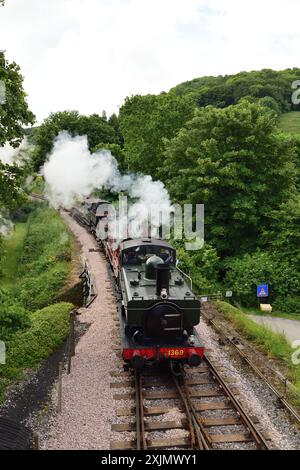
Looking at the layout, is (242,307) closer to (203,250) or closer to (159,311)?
(203,250)

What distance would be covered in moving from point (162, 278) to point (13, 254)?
28069 mm

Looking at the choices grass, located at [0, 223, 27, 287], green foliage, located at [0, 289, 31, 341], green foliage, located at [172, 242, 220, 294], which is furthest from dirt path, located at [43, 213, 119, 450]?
grass, located at [0, 223, 27, 287]

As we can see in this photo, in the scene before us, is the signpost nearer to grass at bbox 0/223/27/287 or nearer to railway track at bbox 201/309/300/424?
railway track at bbox 201/309/300/424

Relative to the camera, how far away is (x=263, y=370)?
1199 centimetres

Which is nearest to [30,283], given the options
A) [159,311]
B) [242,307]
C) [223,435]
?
[242,307]

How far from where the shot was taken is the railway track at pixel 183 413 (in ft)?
28.2

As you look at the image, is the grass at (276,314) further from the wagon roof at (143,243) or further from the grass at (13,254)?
the grass at (13,254)

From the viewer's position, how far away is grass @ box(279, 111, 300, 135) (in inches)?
2189

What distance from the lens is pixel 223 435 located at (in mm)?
8812

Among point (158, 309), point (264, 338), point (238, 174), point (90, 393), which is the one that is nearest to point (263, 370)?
point (264, 338)

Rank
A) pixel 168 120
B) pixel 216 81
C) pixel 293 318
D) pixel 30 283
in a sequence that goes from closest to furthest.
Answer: pixel 293 318
pixel 30 283
pixel 168 120
pixel 216 81

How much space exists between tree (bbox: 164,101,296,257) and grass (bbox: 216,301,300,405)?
8.11m

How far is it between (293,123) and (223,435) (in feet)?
187

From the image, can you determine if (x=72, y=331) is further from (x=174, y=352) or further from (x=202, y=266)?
(x=202, y=266)
